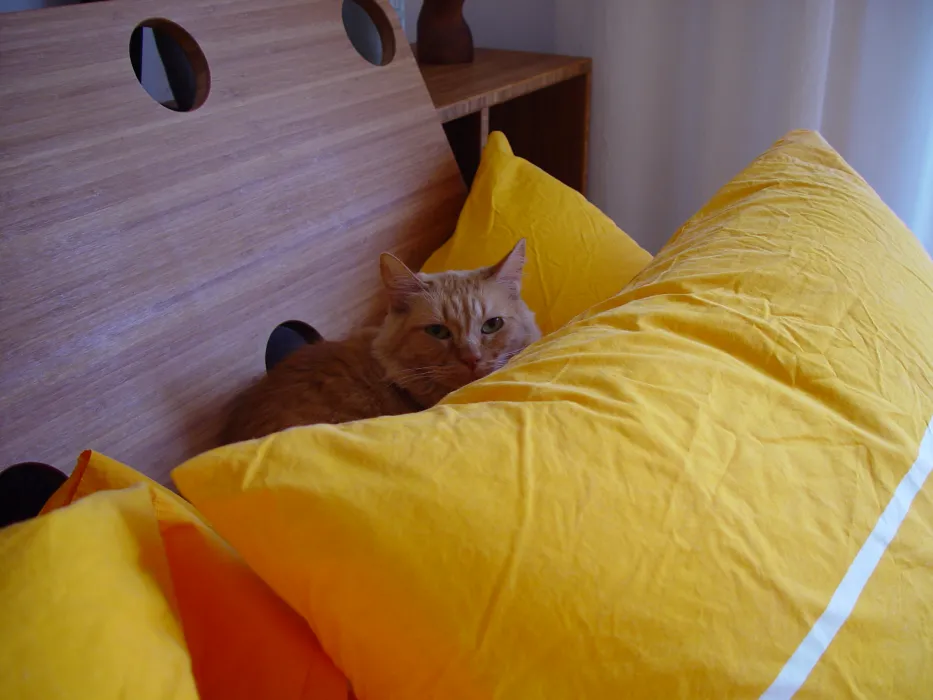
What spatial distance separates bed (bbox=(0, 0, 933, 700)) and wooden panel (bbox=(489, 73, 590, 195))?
0.98m

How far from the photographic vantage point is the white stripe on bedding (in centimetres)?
50

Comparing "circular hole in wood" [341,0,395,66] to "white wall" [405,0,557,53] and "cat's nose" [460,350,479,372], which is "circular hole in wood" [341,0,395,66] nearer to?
"white wall" [405,0,557,53]

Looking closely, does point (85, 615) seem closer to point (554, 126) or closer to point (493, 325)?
point (493, 325)

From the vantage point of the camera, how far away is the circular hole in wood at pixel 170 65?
111 cm

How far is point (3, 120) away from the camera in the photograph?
0.88 metres

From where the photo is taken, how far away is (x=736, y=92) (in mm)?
1860

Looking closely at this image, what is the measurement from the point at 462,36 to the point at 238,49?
890mm

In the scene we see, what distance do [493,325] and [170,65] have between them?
81 centimetres

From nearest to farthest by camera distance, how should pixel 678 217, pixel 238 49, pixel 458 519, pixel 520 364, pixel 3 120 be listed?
pixel 458 519 < pixel 520 364 < pixel 3 120 < pixel 238 49 < pixel 678 217

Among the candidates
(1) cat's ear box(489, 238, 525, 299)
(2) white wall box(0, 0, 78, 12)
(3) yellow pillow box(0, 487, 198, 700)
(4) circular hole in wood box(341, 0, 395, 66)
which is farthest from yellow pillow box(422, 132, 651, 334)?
(3) yellow pillow box(0, 487, 198, 700)

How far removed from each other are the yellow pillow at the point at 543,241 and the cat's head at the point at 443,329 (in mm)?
148

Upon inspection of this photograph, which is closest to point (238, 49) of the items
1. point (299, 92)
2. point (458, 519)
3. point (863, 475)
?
point (299, 92)

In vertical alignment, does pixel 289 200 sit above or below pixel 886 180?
above

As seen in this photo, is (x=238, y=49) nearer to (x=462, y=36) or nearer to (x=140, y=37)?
(x=140, y=37)
